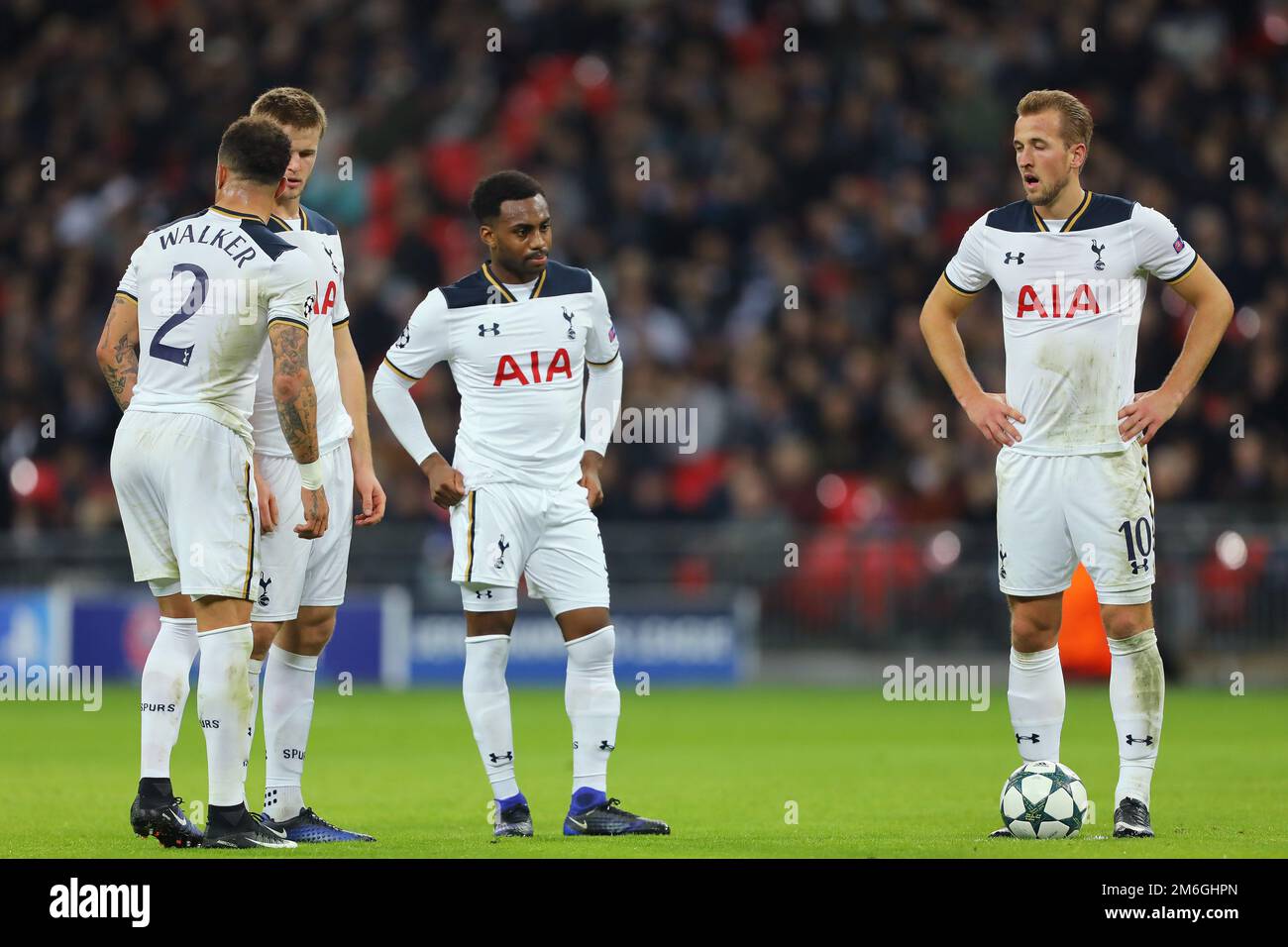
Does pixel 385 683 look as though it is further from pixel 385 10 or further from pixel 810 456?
pixel 385 10

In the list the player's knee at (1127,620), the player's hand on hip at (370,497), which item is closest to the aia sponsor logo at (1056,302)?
the player's knee at (1127,620)

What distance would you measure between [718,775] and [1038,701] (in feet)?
11.1

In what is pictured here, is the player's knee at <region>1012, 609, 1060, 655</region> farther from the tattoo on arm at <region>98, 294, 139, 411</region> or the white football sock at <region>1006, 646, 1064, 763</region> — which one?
the tattoo on arm at <region>98, 294, 139, 411</region>

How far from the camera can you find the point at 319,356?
26.1 feet

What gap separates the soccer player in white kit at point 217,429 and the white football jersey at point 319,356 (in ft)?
1.73

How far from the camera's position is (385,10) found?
24.3 metres

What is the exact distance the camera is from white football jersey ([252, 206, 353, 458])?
788cm

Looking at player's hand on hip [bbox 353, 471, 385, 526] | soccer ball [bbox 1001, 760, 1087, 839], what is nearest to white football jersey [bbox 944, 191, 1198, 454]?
soccer ball [bbox 1001, 760, 1087, 839]

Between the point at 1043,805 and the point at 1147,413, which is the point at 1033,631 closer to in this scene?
the point at 1043,805

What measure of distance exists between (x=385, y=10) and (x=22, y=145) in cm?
472

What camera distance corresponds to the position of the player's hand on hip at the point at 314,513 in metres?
7.13

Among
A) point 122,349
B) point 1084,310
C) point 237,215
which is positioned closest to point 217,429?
point 122,349

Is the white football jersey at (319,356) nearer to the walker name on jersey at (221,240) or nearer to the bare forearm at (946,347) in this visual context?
the walker name on jersey at (221,240)

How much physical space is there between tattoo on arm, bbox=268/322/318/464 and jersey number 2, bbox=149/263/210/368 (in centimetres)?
31
